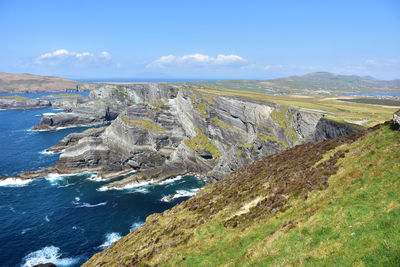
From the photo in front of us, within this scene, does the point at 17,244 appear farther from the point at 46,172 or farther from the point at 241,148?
the point at 241,148

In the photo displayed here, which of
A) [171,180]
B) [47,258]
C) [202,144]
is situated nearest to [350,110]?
[202,144]

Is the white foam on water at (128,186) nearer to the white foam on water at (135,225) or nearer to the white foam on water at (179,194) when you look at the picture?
the white foam on water at (179,194)

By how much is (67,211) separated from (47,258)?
58.3 ft

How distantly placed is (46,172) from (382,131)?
9227cm

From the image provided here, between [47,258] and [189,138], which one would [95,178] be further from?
[47,258]

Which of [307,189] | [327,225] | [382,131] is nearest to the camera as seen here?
[327,225]

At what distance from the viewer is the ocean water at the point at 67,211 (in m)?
46.8

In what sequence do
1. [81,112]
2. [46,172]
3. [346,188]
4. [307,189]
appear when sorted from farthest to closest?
[81,112] < [46,172] < [307,189] < [346,188]

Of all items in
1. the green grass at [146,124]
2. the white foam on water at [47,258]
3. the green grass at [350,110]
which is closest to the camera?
the white foam on water at [47,258]

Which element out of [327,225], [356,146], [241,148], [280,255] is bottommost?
[241,148]

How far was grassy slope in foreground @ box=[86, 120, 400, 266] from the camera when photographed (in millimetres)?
13731

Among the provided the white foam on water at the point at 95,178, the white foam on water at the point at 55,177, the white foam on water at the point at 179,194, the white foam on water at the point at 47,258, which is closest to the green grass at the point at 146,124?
the white foam on water at the point at 95,178

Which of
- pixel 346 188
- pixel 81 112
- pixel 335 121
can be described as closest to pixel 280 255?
pixel 346 188

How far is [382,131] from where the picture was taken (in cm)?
2480
